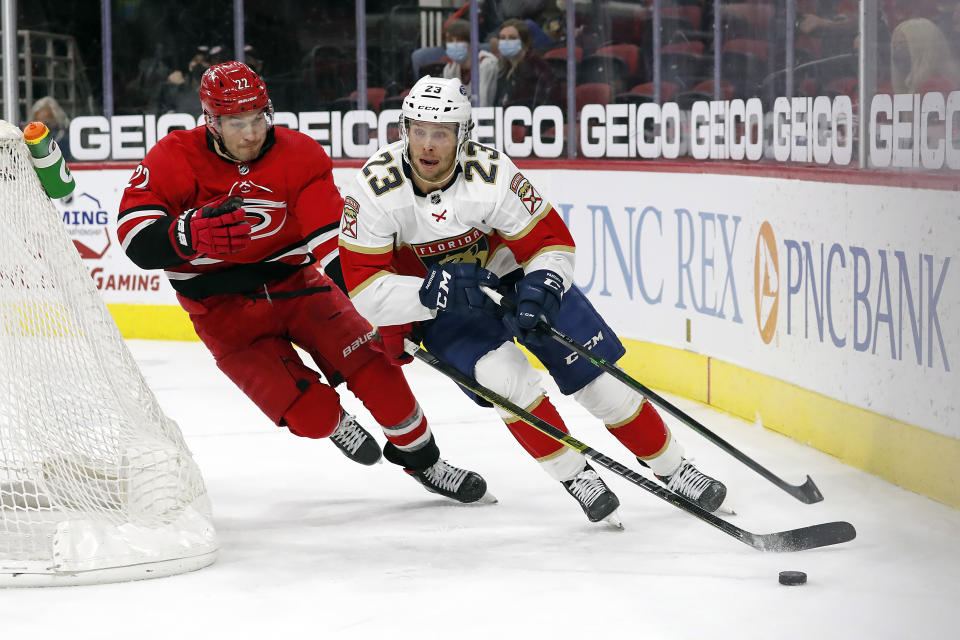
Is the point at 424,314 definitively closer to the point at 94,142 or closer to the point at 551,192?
the point at 551,192

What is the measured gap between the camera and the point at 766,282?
4.45 m

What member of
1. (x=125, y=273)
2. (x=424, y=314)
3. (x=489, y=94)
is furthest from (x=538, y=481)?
(x=125, y=273)

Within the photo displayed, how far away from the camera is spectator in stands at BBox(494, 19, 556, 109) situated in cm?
616

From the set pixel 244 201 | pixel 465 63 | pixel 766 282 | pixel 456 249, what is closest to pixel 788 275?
pixel 766 282

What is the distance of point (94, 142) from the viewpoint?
289 inches

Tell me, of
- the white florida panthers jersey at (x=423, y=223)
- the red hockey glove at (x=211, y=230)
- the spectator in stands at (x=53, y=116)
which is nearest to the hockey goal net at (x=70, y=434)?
the red hockey glove at (x=211, y=230)

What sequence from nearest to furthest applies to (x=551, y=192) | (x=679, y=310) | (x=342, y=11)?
(x=679, y=310) < (x=551, y=192) < (x=342, y=11)

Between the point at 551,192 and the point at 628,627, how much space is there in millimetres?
3531

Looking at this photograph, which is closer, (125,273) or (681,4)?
(681,4)

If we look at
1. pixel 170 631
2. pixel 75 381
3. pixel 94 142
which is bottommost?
pixel 170 631

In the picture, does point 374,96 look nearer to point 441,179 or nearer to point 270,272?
point 270,272

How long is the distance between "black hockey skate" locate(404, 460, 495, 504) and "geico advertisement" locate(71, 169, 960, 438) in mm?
1133

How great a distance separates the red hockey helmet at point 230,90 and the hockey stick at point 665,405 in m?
0.80

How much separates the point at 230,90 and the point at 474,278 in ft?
2.64
